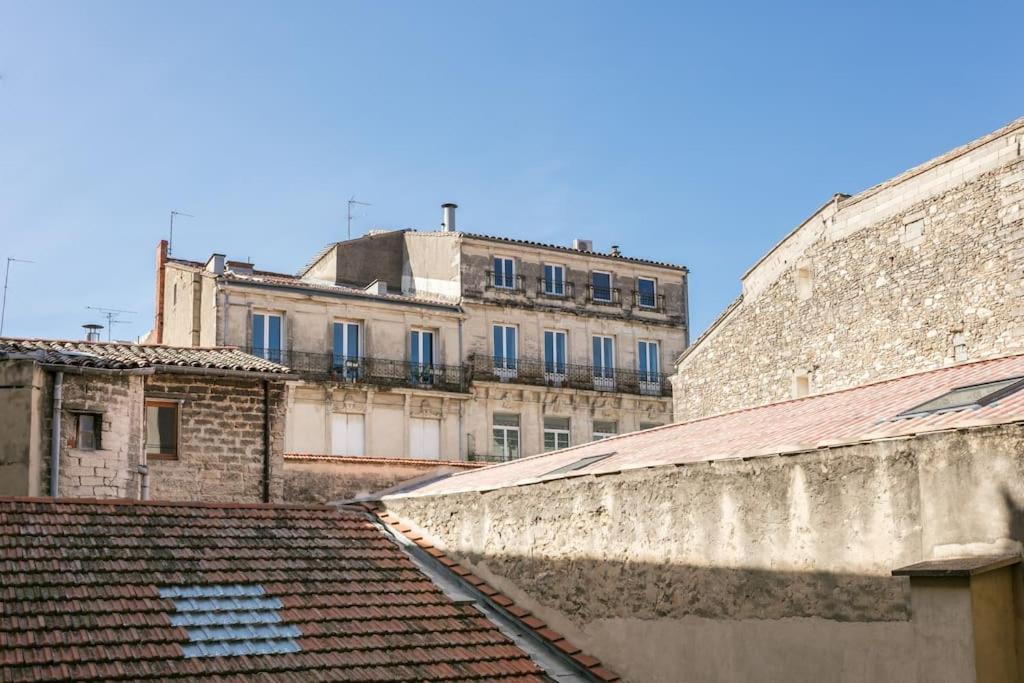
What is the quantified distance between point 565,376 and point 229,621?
29437mm

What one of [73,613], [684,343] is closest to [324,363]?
[684,343]

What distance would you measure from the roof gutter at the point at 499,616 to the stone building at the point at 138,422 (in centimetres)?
582

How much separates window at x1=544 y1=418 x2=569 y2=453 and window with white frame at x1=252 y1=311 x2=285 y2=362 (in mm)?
9713

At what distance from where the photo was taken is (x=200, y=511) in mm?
15016

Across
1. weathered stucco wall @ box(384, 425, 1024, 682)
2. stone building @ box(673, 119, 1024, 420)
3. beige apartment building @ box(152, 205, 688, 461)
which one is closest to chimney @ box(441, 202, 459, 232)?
beige apartment building @ box(152, 205, 688, 461)

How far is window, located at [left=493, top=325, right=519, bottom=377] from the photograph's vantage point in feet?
133

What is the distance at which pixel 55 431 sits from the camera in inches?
762

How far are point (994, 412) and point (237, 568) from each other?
8.19 meters

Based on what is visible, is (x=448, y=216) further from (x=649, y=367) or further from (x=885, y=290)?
(x=885, y=290)

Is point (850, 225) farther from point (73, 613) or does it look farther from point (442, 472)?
point (73, 613)

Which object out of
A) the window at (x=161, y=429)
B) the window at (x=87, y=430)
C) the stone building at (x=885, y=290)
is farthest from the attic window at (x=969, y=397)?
the window at (x=161, y=429)

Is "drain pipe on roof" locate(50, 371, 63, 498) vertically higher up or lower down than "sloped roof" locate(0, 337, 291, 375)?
lower down

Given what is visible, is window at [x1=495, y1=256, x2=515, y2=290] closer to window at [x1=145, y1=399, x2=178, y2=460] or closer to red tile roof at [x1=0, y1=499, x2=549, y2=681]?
window at [x1=145, y1=399, x2=178, y2=460]

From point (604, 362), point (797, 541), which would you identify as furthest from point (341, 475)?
point (604, 362)
